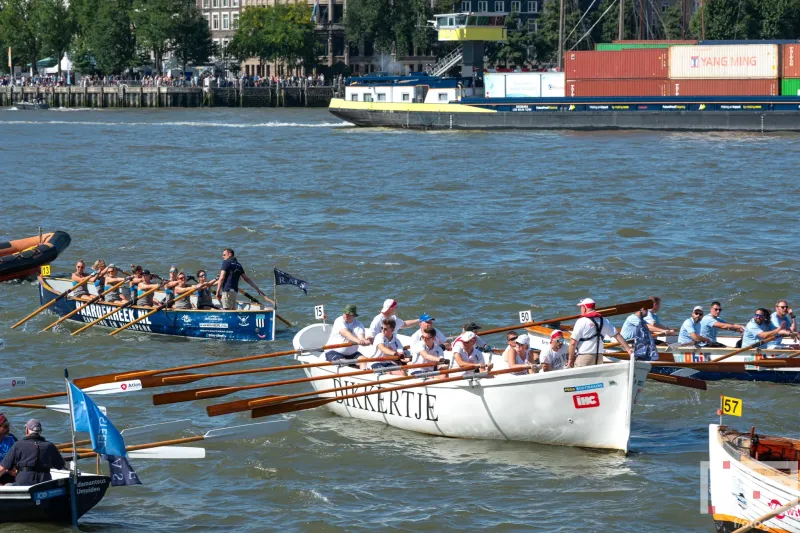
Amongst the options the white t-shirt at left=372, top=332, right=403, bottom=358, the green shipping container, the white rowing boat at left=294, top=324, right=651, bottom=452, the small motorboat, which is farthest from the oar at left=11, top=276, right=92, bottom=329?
the green shipping container

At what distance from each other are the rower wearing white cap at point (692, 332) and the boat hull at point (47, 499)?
10863 mm

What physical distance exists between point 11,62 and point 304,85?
→ 33693 millimetres

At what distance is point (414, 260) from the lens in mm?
33406

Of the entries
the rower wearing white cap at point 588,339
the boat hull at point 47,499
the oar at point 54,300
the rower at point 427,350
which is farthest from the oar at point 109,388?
the oar at point 54,300

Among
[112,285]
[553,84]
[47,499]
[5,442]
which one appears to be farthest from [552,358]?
[553,84]

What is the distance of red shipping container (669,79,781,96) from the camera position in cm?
7081

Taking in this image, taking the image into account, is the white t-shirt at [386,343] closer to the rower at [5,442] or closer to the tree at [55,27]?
the rower at [5,442]

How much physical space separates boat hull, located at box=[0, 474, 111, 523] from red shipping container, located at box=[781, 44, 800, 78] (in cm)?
6267

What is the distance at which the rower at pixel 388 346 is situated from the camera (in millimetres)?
18250

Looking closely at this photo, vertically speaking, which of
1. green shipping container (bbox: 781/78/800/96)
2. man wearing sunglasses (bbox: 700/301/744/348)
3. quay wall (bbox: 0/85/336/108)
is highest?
quay wall (bbox: 0/85/336/108)

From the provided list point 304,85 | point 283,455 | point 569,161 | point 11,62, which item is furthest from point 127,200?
point 11,62

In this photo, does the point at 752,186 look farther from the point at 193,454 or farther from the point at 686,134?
the point at 193,454

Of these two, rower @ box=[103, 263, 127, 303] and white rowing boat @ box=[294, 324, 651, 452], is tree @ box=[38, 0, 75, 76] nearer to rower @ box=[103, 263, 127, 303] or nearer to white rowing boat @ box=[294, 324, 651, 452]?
rower @ box=[103, 263, 127, 303]

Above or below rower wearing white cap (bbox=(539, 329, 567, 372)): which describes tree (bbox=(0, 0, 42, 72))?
above
